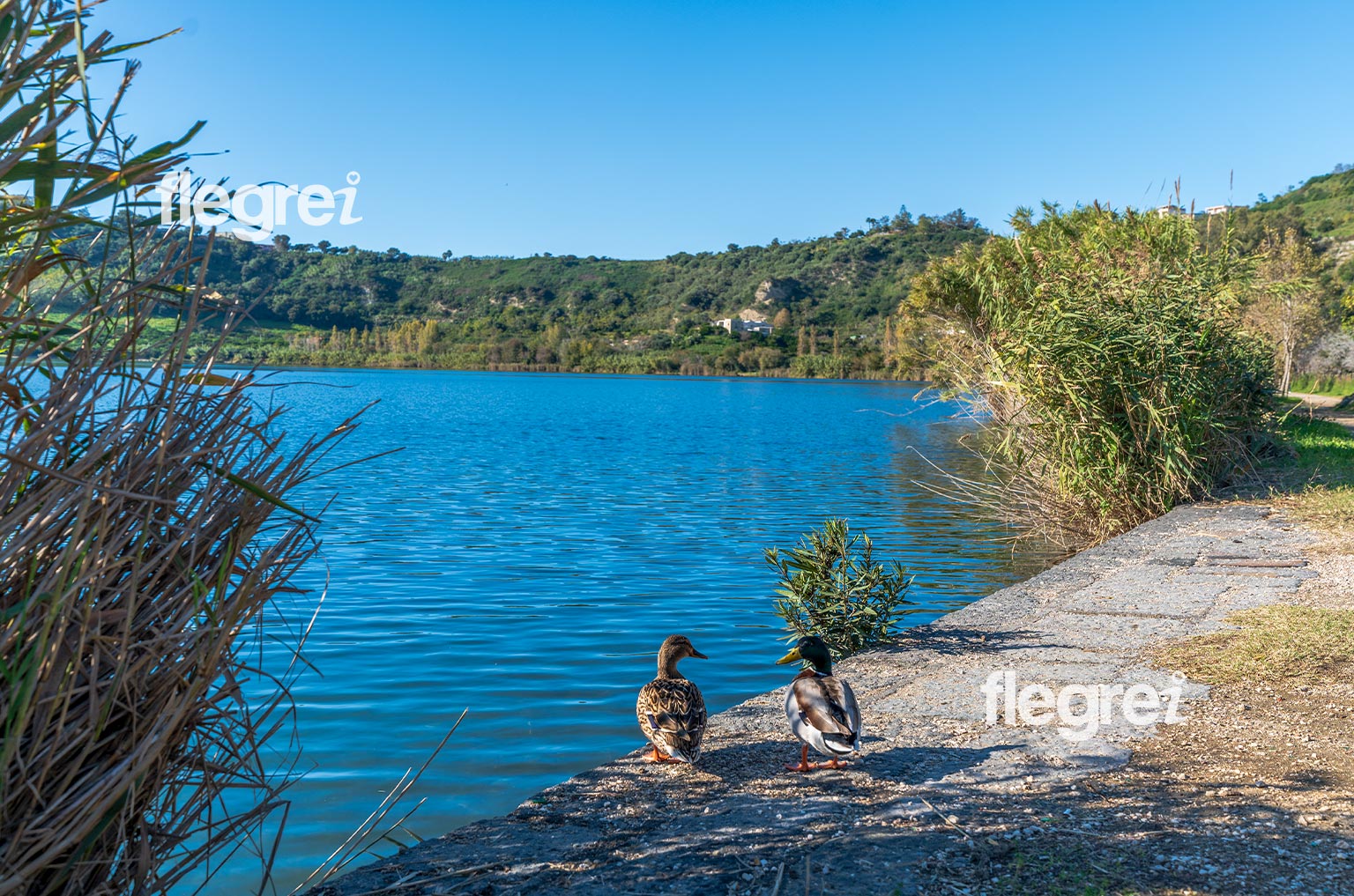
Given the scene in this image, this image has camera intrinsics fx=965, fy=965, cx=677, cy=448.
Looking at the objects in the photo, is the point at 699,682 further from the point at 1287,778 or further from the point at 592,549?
the point at 592,549

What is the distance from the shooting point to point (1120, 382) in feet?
41.0

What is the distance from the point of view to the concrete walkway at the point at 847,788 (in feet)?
11.8

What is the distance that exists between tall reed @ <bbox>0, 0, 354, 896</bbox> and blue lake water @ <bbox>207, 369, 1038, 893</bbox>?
1.40 ft

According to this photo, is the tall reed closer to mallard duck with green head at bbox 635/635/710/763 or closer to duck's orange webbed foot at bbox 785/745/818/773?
mallard duck with green head at bbox 635/635/710/763

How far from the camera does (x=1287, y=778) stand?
439 centimetres

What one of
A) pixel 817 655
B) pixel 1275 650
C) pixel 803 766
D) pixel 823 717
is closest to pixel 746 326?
pixel 1275 650

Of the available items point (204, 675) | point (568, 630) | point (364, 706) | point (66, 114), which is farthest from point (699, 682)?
point (66, 114)

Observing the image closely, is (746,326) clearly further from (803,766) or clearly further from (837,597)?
(803,766)

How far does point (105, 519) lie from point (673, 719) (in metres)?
2.93

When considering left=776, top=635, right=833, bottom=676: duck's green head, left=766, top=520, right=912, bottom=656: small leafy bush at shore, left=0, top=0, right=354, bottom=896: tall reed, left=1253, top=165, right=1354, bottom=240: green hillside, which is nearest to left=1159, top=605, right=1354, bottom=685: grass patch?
left=766, top=520, right=912, bottom=656: small leafy bush at shore

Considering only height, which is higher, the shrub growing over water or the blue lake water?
the shrub growing over water

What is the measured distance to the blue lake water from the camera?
6375mm

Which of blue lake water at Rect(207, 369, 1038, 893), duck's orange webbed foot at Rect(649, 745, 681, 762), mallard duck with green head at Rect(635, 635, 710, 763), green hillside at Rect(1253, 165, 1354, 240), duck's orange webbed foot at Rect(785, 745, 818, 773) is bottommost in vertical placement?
blue lake water at Rect(207, 369, 1038, 893)

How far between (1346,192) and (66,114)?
114 metres
